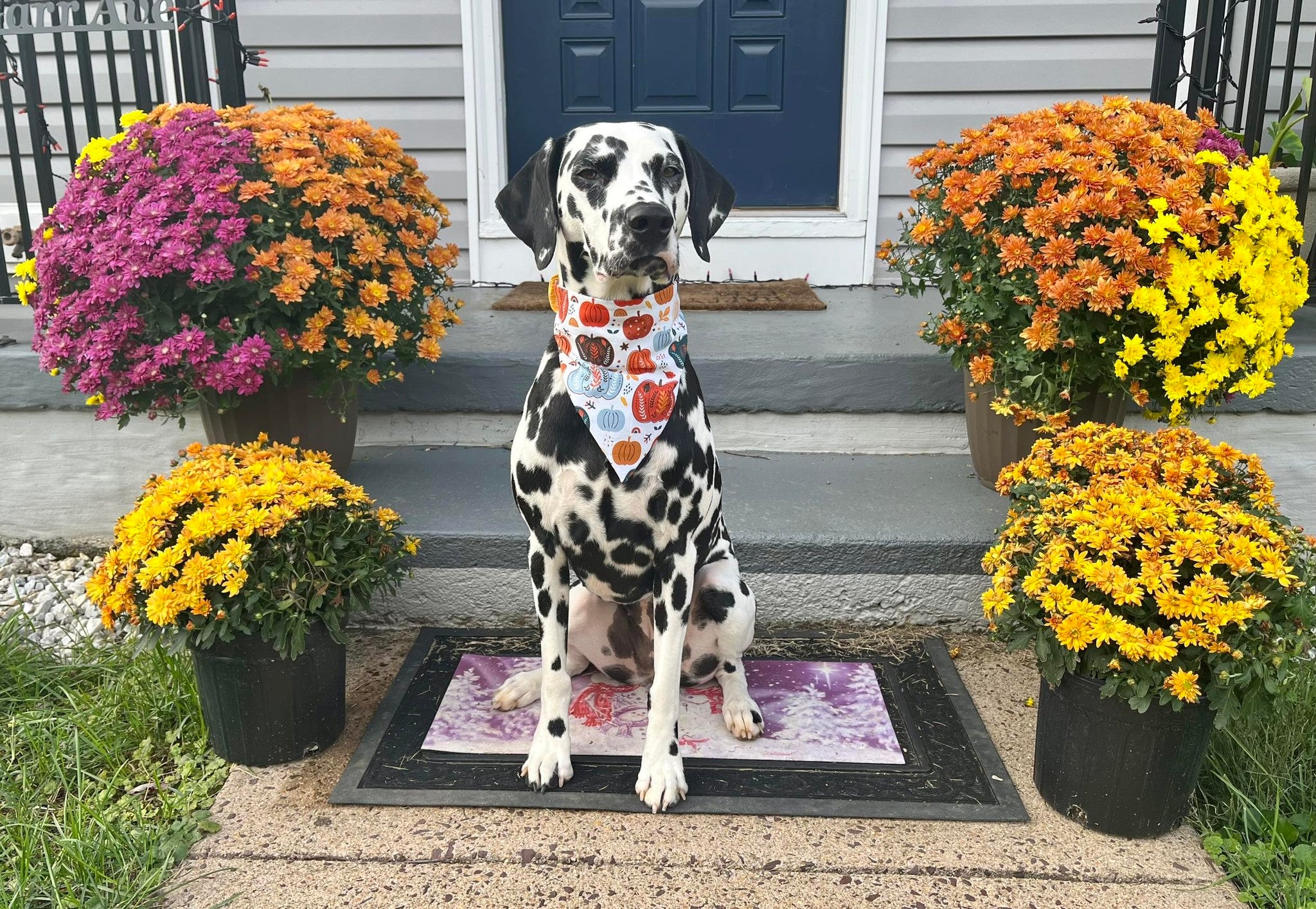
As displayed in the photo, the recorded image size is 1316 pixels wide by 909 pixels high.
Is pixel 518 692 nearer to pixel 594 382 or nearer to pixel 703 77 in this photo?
pixel 594 382

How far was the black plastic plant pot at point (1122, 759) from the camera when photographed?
81.0 inches

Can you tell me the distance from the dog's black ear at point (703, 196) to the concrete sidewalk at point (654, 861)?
1.34m

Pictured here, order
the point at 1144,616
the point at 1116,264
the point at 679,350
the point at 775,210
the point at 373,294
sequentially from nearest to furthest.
A: the point at 1144,616 → the point at 679,350 → the point at 1116,264 → the point at 373,294 → the point at 775,210

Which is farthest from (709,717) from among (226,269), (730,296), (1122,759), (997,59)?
(997,59)

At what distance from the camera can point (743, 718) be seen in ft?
8.20

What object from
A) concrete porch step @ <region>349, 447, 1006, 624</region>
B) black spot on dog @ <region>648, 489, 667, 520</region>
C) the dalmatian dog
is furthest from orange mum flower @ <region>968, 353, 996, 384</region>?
black spot on dog @ <region>648, 489, 667, 520</region>

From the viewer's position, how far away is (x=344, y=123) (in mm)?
3107

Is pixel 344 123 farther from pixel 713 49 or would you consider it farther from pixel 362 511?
pixel 713 49

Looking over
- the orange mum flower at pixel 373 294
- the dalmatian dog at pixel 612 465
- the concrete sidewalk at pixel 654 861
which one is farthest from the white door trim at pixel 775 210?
the concrete sidewalk at pixel 654 861

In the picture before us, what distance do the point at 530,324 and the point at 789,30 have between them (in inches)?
85.5

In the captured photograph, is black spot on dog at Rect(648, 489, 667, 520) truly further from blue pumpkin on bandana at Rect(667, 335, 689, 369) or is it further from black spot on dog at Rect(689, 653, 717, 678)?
black spot on dog at Rect(689, 653, 717, 678)

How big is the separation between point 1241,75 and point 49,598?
16.3 feet

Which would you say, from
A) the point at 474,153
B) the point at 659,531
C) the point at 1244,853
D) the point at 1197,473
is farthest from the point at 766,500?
the point at 474,153

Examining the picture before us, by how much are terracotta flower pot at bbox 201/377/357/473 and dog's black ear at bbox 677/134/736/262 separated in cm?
152
